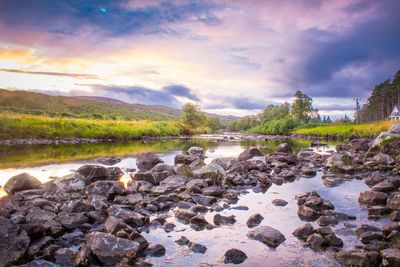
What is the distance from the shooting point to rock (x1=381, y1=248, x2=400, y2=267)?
981 centimetres

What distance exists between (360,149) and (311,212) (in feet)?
117

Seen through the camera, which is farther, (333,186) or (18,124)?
(18,124)

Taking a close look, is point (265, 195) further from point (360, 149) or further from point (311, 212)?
point (360, 149)

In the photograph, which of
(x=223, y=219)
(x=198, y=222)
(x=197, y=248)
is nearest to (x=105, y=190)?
(x=198, y=222)

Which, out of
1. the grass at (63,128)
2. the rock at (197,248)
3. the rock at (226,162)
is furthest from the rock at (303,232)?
the grass at (63,128)

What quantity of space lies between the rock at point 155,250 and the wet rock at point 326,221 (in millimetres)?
6749

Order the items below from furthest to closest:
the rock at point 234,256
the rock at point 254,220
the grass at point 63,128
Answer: the grass at point 63,128 < the rock at point 254,220 < the rock at point 234,256

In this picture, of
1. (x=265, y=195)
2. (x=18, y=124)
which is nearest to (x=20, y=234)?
(x=265, y=195)

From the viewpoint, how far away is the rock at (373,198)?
1777cm

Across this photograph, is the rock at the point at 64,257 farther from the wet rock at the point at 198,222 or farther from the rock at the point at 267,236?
the rock at the point at 267,236

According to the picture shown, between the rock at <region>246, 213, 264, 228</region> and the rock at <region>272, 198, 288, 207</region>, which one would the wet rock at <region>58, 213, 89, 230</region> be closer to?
the rock at <region>246, 213, 264, 228</region>

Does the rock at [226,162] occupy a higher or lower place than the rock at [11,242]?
higher

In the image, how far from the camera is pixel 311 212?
15.9 m

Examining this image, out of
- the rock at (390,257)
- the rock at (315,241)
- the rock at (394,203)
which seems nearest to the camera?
the rock at (390,257)
